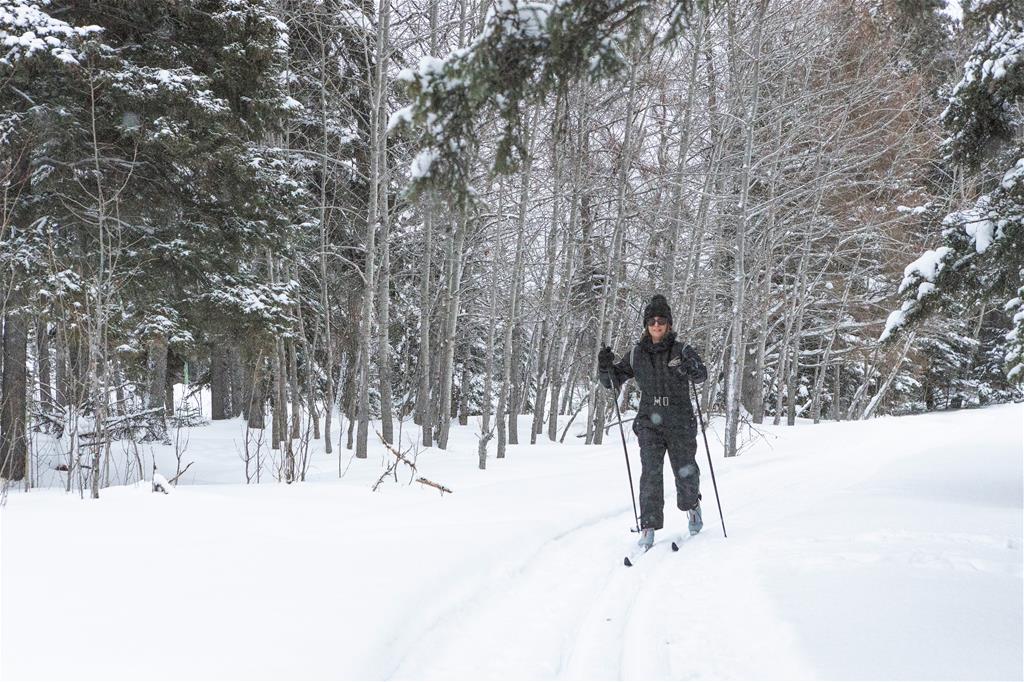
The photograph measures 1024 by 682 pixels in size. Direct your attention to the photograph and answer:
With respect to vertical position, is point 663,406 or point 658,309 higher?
point 658,309

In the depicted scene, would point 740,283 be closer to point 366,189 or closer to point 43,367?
point 366,189

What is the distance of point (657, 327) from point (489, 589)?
2583mm

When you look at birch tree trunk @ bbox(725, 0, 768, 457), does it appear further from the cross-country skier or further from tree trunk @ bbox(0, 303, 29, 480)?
tree trunk @ bbox(0, 303, 29, 480)

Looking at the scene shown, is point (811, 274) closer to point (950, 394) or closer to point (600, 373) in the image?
point (950, 394)

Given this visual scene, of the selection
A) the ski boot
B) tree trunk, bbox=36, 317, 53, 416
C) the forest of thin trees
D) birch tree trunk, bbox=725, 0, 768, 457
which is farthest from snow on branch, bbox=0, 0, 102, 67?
birch tree trunk, bbox=725, 0, 768, 457

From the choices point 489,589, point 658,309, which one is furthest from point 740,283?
point 489,589

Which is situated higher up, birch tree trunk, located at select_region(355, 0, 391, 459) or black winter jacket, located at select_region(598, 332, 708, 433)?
birch tree trunk, located at select_region(355, 0, 391, 459)

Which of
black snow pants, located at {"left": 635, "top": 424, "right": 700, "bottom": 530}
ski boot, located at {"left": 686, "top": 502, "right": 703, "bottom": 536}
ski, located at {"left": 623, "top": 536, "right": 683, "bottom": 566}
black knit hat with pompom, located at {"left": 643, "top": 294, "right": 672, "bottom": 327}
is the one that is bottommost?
ski, located at {"left": 623, "top": 536, "right": 683, "bottom": 566}

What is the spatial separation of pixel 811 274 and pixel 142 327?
20554 millimetres

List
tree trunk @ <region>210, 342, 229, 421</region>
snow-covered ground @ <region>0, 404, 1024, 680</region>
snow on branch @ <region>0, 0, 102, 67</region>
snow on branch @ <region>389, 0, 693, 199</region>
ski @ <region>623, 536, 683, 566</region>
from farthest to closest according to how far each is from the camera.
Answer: tree trunk @ <region>210, 342, 229, 421</region> < snow on branch @ <region>0, 0, 102, 67</region> < ski @ <region>623, 536, 683, 566</region> < snow on branch @ <region>389, 0, 693, 199</region> < snow-covered ground @ <region>0, 404, 1024, 680</region>

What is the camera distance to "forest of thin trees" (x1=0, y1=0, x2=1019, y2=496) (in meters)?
7.36

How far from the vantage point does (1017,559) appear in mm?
4273

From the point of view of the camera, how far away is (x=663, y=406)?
217 inches

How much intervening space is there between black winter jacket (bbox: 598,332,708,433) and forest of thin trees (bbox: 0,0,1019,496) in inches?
76.6
